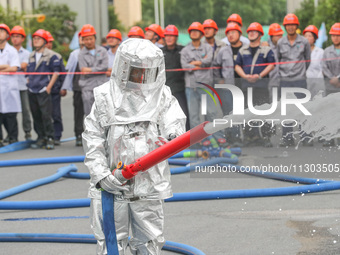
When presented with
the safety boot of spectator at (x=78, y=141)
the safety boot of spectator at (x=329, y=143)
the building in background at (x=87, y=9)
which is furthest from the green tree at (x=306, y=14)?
the safety boot of spectator at (x=329, y=143)

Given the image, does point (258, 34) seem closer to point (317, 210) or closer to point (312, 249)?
point (317, 210)

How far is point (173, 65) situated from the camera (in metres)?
11.5

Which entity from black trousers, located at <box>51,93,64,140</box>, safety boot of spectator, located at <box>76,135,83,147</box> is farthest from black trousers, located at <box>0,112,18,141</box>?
safety boot of spectator, located at <box>76,135,83,147</box>

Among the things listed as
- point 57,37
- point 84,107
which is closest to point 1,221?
point 84,107

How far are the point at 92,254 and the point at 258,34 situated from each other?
607 centimetres

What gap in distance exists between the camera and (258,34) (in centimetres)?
1060

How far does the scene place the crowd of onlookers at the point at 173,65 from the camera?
10.6 metres

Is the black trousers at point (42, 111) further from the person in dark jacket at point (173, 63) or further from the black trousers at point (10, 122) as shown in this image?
the person in dark jacket at point (173, 63)

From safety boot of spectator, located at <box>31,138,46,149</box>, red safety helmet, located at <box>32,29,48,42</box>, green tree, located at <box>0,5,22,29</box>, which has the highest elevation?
green tree, located at <box>0,5,22,29</box>

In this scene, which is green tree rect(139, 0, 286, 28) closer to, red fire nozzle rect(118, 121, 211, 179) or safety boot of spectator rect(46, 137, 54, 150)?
safety boot of spectator rect(46, 137, 54, 150)

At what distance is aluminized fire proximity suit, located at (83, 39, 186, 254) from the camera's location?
424 centimetres

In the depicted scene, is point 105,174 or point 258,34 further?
point 258,34

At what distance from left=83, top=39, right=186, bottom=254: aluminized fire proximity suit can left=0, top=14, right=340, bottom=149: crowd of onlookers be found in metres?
5.58

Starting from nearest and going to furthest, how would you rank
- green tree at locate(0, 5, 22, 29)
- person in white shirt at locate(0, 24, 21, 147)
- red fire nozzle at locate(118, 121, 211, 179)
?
red fire nozzle at locate(118, 121, 211, 179)
person in white shirt at locate(0, 24, 21, 147)
green tree at locate(0, 5, 22, 29)
